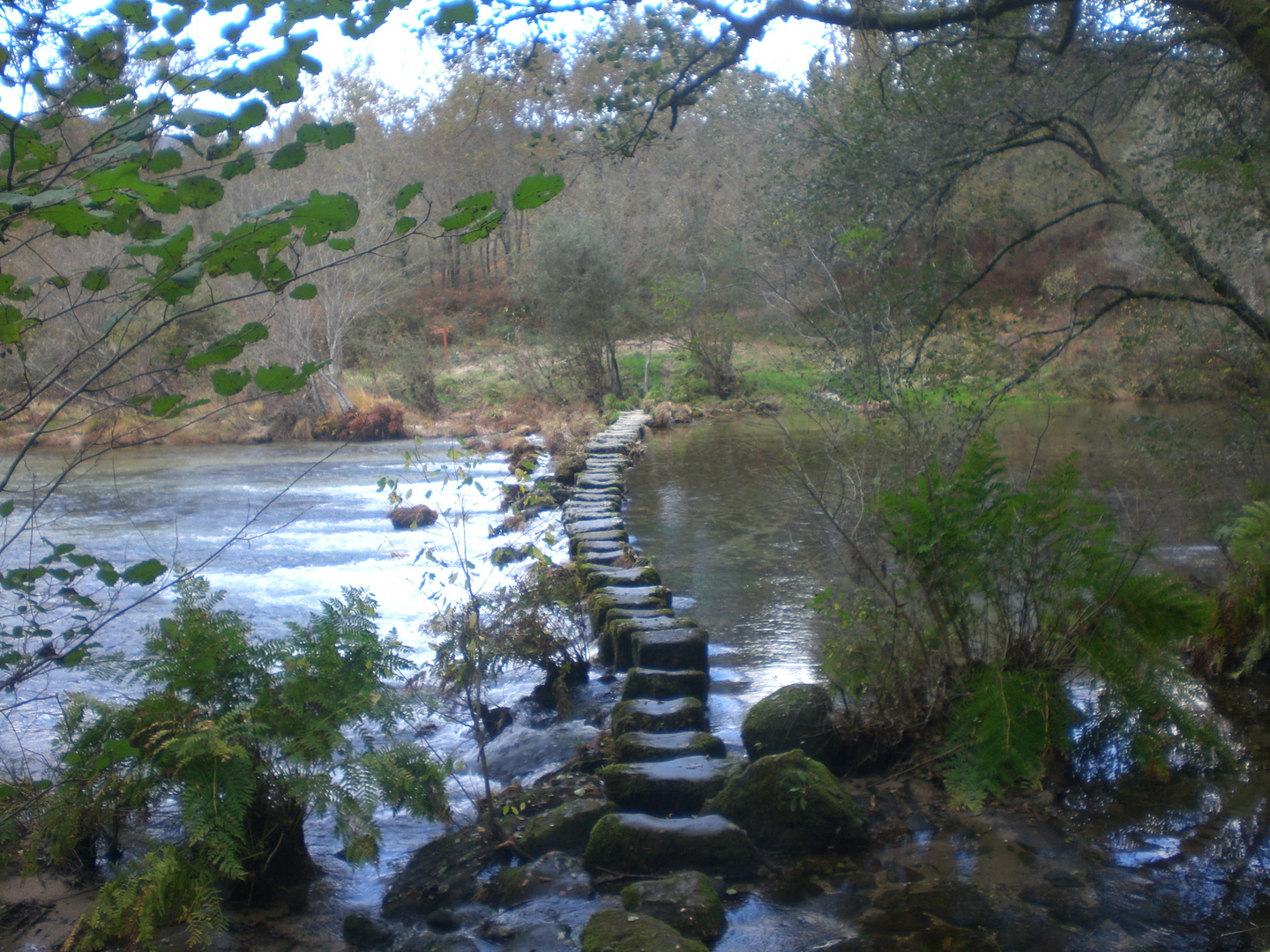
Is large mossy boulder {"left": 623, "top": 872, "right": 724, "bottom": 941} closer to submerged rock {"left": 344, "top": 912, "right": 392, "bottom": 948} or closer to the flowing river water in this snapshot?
the flowing river water

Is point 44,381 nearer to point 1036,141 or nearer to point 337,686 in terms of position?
point 337,686

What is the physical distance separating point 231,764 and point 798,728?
107 inches

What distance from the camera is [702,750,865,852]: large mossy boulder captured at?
166 inches

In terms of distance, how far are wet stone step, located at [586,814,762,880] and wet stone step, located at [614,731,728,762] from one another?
74 centimetres

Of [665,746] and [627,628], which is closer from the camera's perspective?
[665,746]

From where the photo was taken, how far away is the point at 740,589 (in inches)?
355

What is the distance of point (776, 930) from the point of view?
12.0 ft

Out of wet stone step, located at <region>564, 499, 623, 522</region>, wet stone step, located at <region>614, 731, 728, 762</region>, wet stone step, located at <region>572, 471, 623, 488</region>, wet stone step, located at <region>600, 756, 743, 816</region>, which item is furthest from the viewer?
wet stone step, located at <region>572, 471, 623, 488</region>

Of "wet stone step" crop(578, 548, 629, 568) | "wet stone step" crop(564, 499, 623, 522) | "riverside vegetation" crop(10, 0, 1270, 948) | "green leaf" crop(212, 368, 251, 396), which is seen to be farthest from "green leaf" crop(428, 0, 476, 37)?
"wet stone step" crop(564, 499, 623, 522)

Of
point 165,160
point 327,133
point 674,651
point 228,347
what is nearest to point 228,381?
point 228,347

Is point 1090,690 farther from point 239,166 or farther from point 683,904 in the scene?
point 239,166

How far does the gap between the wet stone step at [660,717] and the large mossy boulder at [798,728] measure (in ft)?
1.47

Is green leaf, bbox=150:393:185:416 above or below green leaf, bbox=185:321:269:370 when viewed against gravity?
below

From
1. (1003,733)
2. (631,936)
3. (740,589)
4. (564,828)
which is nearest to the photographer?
(631,936)
